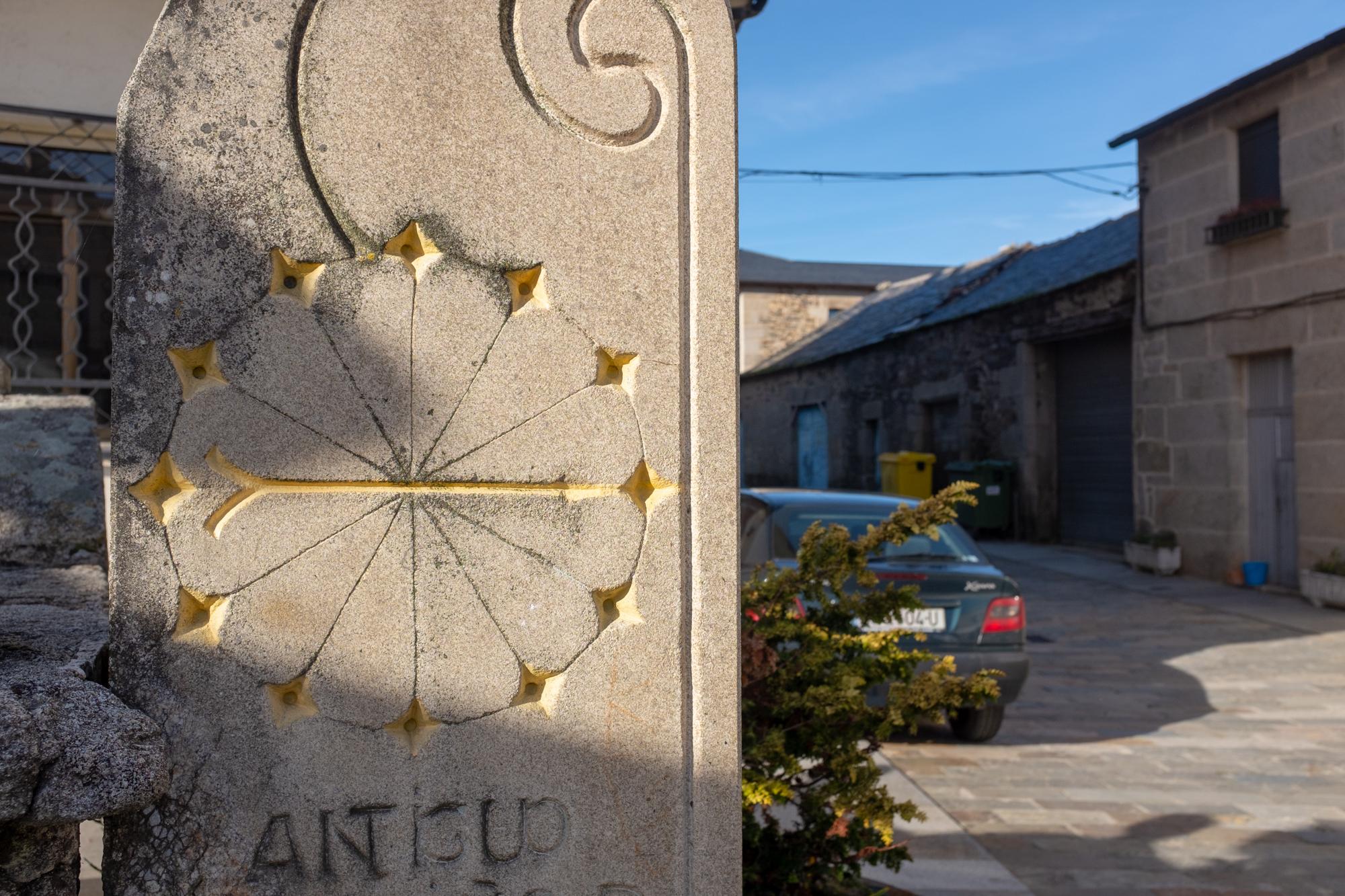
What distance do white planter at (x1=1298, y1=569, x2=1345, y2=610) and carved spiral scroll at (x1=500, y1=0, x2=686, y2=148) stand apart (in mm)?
10226

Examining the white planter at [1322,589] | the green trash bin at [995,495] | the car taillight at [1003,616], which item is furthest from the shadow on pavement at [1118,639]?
the green trash bin at [995,495]

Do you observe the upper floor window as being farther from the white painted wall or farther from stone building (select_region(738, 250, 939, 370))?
stone building (select_region(738, 250, 939, 370))

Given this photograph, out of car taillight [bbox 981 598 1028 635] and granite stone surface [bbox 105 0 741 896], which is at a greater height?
granite stone surface [bbox 105 0 741 896]

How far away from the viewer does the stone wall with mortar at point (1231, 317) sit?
1092 cm

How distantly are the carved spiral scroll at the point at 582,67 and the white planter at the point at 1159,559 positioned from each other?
1209 cm

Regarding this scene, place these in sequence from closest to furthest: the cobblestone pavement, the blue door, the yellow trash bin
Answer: the cobblestone pavement, the yellow trash bin, the blue door

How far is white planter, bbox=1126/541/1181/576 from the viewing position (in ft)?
42.0

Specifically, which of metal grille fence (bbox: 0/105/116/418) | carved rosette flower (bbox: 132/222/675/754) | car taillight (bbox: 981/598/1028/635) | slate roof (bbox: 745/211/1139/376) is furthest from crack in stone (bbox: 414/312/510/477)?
slate roof (bbox: 745/211/1139/376)

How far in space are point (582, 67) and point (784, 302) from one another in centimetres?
2943

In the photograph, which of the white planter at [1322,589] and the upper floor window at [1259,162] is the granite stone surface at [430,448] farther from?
the upper floor window at [1259,162]

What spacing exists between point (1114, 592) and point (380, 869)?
10.8 m

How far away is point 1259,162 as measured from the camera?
39.5 ft

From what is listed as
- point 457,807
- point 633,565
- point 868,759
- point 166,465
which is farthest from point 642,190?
point 868,759

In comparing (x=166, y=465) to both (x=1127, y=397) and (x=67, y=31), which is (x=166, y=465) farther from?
(x=1127, y=397)
